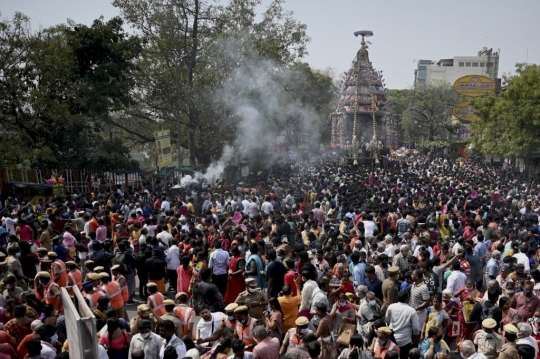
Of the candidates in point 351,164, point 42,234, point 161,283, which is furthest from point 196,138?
point 161,283

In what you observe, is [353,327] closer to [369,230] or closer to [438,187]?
[369,230]

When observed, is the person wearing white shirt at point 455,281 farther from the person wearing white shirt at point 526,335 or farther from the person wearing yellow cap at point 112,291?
the person wearing yellow cap at point 112,291

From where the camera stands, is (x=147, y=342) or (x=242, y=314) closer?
(x=147, y=342)

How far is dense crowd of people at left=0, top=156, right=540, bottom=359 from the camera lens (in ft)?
18.4

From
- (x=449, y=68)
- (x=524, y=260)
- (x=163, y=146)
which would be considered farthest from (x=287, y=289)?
(x=449, y=68)

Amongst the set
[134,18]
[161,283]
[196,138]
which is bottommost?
[161,283]

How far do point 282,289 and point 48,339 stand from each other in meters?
2.76

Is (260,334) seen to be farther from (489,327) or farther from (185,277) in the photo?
(185,277)

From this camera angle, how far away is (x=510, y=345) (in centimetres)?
541

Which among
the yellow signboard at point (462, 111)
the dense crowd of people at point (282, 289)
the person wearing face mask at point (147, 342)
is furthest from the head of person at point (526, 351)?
the yellow signboard at point (462, 111)

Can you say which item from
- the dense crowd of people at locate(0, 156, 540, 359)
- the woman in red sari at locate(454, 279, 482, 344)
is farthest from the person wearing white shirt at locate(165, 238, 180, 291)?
the woman in red sari at locate(454, 279, 482, 344)

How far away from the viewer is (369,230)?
38.3ft

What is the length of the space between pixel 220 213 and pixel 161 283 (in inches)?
247

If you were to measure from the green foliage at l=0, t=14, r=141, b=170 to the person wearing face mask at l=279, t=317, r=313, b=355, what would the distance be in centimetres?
1687
